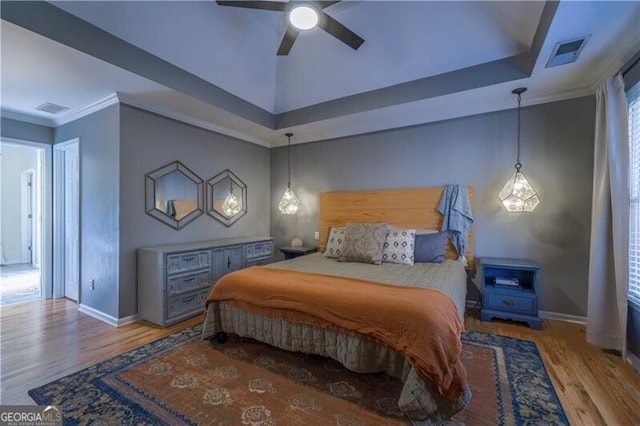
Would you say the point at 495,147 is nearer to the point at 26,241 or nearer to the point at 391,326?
the point at 391,326

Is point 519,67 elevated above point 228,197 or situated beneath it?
elevated above

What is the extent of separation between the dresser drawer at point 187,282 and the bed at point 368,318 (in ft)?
2.62

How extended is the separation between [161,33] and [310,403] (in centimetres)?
340

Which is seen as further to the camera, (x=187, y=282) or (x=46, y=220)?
(x=46, y=220)

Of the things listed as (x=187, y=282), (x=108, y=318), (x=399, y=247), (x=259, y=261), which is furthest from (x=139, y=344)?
(x=399, y=247)

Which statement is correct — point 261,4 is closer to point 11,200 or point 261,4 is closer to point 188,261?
point 188,261

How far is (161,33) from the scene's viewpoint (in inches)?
102

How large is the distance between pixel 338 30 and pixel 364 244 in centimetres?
220

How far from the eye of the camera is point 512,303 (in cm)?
302

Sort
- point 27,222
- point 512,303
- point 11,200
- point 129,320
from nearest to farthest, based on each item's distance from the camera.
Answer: point 512,303 < point 129,320 < point 11,200 < point 27,222

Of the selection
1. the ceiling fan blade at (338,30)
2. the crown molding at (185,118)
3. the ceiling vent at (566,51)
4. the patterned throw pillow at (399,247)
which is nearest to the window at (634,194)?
the ceiling vent at (566,51)

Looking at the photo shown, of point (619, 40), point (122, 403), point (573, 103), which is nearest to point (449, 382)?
point (122, 403)

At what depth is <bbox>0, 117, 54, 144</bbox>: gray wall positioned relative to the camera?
3.52m

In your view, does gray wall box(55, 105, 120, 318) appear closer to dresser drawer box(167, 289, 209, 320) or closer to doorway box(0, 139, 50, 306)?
dresser drawer box(167, 289, 209, 320)
